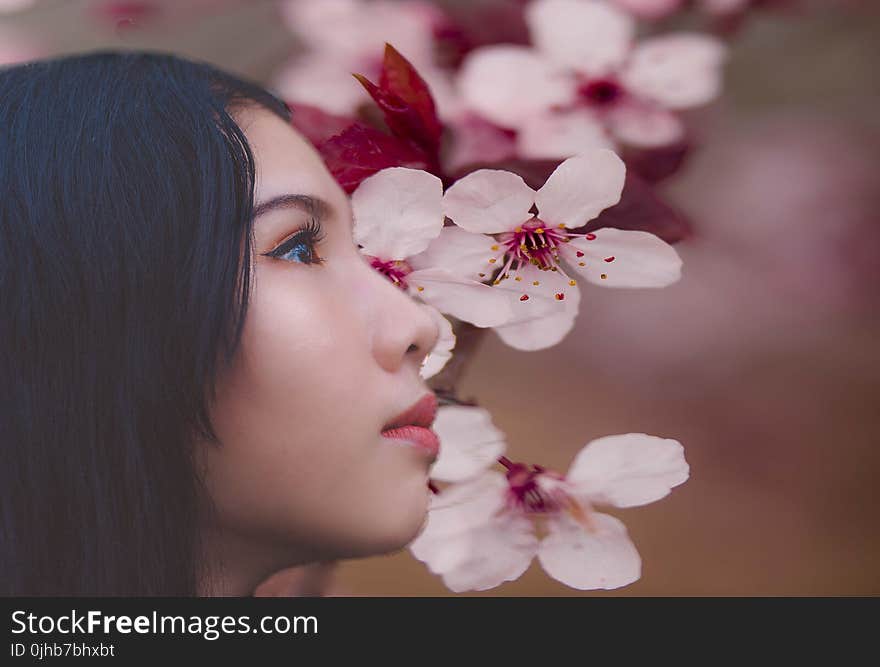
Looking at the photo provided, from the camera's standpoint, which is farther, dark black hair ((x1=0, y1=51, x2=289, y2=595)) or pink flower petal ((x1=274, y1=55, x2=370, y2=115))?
pink flower petal ((x1=274, y1=55, x2=370, y2=115))

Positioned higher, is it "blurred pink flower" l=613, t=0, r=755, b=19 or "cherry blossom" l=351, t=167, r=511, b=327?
"blurred pink flower" l=613, t=0, r=755, b=19

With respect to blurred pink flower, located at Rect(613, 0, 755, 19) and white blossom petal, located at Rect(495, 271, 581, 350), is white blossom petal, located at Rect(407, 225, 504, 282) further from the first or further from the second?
blurred pink flower, located at Rect(613, 0, 755, 19)

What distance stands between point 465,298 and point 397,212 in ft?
0.22

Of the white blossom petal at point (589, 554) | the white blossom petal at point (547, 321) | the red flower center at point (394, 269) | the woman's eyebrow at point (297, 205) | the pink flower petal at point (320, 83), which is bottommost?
the white blossom petal at point (589, 554)

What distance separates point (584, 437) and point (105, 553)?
1.02ft

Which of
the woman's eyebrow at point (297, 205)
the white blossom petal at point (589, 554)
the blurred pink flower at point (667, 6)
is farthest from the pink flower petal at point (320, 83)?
the white blossom petal at point (589, 554)

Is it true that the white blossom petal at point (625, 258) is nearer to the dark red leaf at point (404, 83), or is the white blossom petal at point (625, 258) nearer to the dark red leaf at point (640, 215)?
the dark red leaf at point (640, 215)

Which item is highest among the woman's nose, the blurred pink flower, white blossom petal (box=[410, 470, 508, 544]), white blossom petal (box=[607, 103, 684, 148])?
the blurred pink flower

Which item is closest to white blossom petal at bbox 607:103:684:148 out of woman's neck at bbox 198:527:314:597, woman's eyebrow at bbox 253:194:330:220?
woman's eyebrow at bbox 253:194:330:220

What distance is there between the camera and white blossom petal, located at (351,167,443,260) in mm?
511

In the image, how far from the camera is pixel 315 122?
0.55 m

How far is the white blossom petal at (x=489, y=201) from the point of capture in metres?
0.51

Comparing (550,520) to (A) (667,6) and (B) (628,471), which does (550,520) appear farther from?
(A) (667,6)

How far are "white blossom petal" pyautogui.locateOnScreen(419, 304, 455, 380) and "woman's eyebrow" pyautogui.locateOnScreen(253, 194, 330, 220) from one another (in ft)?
0.29
